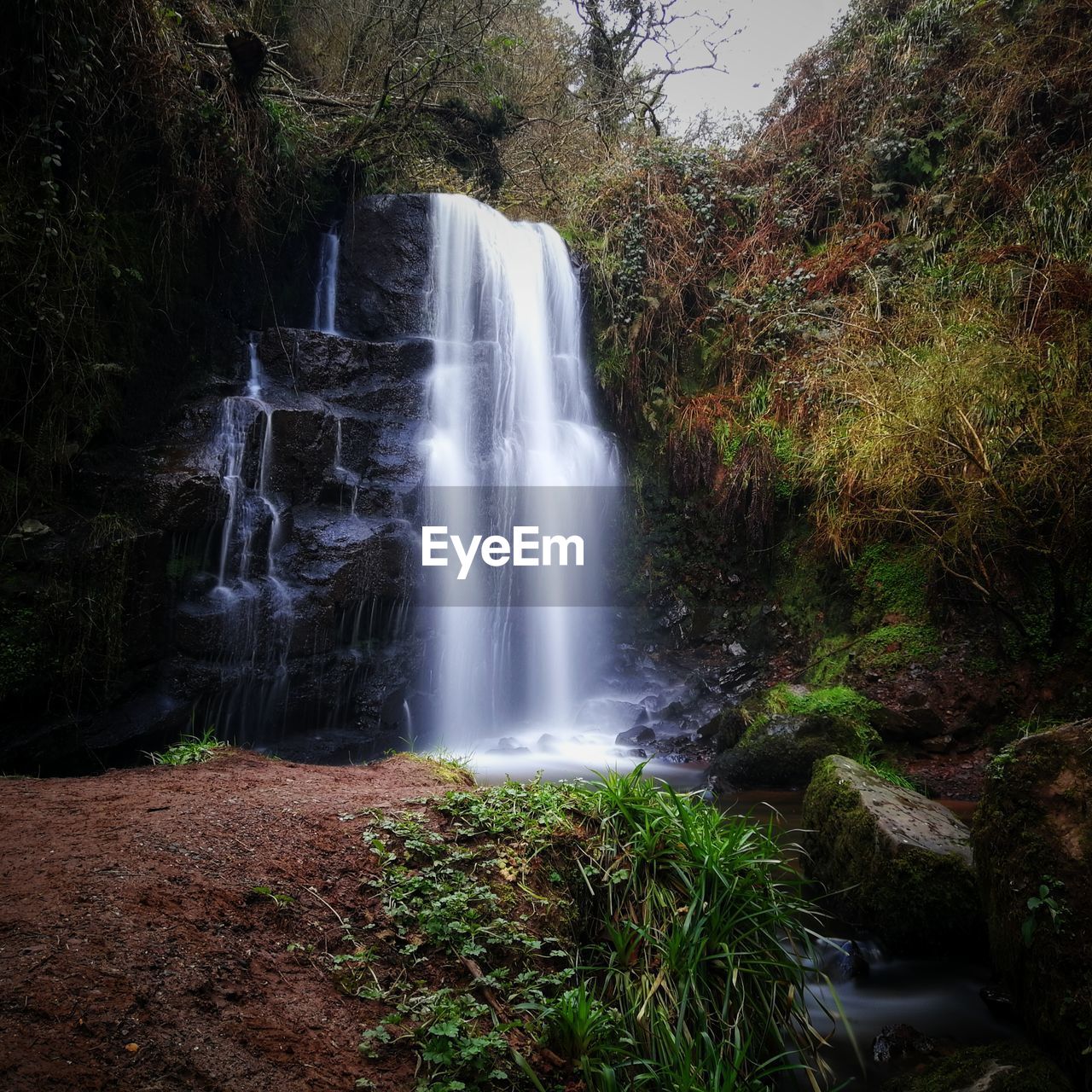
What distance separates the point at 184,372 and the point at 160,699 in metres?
3.47

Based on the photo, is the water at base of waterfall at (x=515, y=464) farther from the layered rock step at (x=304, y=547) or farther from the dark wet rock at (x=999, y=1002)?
the dark wet rock at (x=999, y=1002)

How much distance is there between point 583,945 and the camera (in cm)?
262

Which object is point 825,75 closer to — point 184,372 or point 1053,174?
point 1053,174

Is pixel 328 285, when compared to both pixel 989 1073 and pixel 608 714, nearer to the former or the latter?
pixel 608 714

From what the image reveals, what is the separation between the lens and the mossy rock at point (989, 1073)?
2.38m

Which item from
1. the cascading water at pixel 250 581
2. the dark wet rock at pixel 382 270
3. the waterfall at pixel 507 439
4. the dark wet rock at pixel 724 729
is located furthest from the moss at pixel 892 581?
the dark wet rock at pixel 382 270

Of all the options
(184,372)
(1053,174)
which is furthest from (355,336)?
(1053,174)

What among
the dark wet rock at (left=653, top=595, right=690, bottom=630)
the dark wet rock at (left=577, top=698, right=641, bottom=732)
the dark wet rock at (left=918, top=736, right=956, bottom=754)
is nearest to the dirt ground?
the dark wet rock at (left=918, top=736, right=956, bottom=754)

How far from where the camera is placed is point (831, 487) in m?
7.17

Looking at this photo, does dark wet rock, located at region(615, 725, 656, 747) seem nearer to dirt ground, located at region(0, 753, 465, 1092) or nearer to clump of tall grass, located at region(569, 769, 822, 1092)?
clump of tall grass, located at region(569, 769, 822, 1092)

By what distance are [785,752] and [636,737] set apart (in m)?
1.75

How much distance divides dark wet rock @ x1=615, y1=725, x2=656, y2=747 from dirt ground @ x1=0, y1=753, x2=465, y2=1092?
439 centimetres

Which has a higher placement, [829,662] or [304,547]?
[304,547]

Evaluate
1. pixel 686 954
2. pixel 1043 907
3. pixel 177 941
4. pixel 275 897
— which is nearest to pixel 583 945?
pixel 686 954
